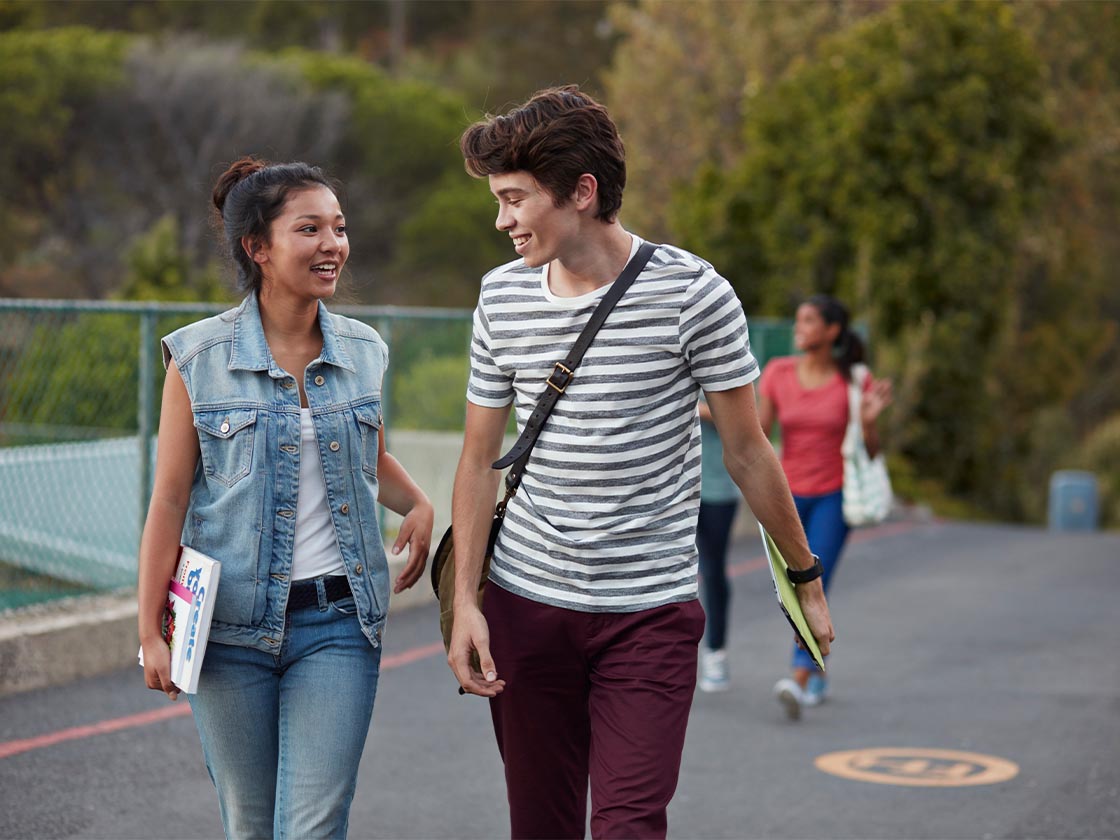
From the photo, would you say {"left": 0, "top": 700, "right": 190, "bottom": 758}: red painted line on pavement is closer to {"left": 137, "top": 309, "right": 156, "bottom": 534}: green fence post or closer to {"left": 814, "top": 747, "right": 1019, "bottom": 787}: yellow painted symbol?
{"left": 137, "top": 309, "right": 156, "bottom": 534}: green fence post

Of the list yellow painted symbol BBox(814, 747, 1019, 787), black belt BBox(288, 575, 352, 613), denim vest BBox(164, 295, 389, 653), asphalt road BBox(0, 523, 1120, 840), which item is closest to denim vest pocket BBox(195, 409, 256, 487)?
denim vest BBox(164, 295, 389, 653)

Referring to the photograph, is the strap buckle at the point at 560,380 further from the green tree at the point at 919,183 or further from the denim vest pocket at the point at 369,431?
the green tree at the point at 919,183

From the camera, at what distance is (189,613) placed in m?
3.13

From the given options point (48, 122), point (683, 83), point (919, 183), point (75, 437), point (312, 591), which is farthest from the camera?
point (48, 122)

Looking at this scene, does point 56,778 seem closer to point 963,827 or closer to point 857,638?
point 963,827

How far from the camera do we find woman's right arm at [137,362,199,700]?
125 inches

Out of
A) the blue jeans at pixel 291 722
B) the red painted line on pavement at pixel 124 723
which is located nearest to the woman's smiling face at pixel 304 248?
the blue jeans at pixel 291 722

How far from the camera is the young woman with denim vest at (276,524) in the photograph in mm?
3189

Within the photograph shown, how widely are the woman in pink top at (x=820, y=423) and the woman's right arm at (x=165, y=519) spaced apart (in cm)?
447

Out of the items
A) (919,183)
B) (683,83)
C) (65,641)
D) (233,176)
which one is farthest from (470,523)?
(683,83)

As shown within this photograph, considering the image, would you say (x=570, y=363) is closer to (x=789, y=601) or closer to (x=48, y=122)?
(x=789, y=601)

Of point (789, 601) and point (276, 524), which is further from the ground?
point (276, 524)

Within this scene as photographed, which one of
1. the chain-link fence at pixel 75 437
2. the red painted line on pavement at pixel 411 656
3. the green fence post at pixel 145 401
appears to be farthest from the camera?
the red painted line on pavement at pixel 411 656

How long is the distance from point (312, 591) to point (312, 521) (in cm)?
14
